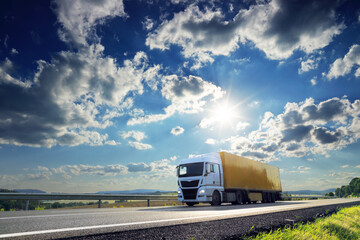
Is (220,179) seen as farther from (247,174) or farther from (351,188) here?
(351,188)

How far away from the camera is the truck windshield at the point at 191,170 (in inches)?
587

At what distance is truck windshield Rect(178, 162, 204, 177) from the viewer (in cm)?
1490

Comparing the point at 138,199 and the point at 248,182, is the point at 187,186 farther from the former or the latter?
the point at 248,182

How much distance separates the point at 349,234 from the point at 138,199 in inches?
472

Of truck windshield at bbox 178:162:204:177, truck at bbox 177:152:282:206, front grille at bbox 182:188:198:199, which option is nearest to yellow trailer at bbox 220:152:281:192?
truck at bbox 177:152:282:206

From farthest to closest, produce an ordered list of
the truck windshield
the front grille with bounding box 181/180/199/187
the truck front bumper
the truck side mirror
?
the truck windshield → the truck side mirror → the front grille with bounding box 181/180/199/187 → the truck front bumper

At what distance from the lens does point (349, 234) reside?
6.23 metres

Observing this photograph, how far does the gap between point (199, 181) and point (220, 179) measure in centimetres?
244

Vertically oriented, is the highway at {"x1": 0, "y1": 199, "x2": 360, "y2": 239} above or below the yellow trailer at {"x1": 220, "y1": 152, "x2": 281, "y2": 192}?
below

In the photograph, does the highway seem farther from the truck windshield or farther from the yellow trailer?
the yellow trailer

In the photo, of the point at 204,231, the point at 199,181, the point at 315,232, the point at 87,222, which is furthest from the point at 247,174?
the point at 204,231

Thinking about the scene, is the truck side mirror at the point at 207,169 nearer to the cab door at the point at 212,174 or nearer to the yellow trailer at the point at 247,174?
the cab door at the point at 212,174

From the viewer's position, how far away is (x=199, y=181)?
47.5 feet

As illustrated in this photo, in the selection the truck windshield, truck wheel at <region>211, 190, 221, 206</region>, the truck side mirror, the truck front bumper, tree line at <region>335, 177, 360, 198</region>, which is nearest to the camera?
the truck front bumper
